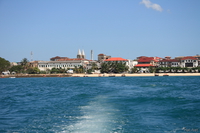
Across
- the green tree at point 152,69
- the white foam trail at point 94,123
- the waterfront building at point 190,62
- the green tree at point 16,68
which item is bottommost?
the white foam trail at point 94,123

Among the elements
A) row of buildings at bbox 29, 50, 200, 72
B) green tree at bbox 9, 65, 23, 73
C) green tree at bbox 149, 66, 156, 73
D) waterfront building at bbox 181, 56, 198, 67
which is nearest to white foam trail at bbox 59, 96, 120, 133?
green tree at bbox 149, 66, 156, 73

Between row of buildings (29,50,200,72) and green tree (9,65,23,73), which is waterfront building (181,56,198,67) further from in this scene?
green tree (9,65,23,73)

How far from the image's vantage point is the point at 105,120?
13.7 metres

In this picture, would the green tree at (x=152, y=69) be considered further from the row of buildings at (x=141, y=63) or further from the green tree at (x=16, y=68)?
the green tree at (x=16, y=68)

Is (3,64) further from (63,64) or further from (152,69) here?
(152,69)

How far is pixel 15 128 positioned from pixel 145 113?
7597 mm

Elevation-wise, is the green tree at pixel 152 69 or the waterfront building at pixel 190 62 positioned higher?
the waterfront building at pixel 190 62

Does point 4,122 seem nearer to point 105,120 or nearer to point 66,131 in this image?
point 66,131

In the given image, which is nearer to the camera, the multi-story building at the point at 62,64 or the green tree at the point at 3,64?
the green tree at the point at 3,64

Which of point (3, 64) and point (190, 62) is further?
point (190, 62)

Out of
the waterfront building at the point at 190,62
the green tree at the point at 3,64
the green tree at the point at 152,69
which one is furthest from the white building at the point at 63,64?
the waterfront building at the point at 190,62

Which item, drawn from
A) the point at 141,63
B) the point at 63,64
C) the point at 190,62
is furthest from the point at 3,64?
the point at 190,62

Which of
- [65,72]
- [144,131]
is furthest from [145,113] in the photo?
[65,72]

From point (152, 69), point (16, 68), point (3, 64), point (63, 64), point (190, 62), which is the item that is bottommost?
point (152, 69)
